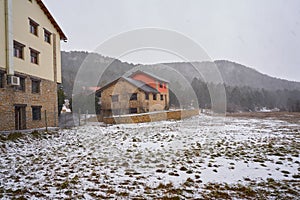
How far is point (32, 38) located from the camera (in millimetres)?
14367

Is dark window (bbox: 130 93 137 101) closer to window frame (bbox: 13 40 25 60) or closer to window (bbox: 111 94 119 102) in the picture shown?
window (bbox: 111 94 119 102)

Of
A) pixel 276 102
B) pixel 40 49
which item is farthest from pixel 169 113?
pixel 276 102

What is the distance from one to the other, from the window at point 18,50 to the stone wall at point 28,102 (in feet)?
4.07

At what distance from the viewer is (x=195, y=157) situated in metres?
6.90

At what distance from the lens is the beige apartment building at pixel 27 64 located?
11594 millimetres

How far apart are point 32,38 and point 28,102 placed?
15.2 ft

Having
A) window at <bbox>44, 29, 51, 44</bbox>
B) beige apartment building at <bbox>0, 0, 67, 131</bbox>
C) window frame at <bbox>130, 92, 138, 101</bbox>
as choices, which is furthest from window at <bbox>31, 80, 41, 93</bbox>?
window frame at <bbox>130, 92, 138, 101</bbox>

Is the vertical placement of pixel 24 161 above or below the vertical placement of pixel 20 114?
below

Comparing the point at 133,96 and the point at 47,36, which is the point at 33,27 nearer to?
the point at 47,36

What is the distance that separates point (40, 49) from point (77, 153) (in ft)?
36.8

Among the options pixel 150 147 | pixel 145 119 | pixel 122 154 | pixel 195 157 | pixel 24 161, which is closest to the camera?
pixel 24 161

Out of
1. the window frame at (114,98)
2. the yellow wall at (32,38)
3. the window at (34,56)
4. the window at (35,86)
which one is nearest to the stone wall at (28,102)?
the window at (35,86)

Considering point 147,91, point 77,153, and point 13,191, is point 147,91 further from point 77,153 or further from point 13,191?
point 13,191

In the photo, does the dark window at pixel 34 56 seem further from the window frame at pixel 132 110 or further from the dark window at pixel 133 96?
the window frame at pixel 132 110
